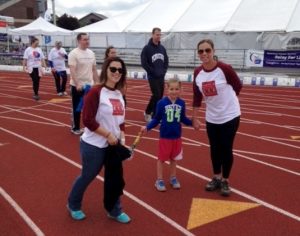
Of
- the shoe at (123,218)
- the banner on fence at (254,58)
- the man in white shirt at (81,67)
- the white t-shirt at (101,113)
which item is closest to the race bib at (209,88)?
the white t-shirt at (101,113)

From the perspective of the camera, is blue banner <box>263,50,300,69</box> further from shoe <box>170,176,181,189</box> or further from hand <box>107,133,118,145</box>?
hand <box>107,133,118,145</box>

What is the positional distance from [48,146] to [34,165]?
3.68 ft

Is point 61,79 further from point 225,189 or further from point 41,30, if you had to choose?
→ point 41,30

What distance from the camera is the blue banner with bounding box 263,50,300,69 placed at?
1920 centimetres

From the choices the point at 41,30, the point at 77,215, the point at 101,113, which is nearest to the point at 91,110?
the point at 101,113

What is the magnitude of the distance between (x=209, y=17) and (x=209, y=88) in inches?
790

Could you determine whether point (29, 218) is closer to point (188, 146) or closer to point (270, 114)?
point (188, 146)

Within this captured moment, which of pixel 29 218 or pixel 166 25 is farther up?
pixel 166 25

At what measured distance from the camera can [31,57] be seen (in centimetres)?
1245

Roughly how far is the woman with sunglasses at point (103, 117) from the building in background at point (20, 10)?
77185mm

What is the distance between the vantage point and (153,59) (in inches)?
341

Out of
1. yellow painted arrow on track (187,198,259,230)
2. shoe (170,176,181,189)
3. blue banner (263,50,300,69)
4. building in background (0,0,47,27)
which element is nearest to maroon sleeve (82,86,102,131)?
yellow painted arrow on track (187,198,259,230)

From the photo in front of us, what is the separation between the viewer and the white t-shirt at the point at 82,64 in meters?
7.39

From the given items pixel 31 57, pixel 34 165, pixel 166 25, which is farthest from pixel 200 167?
pixel 166 25
